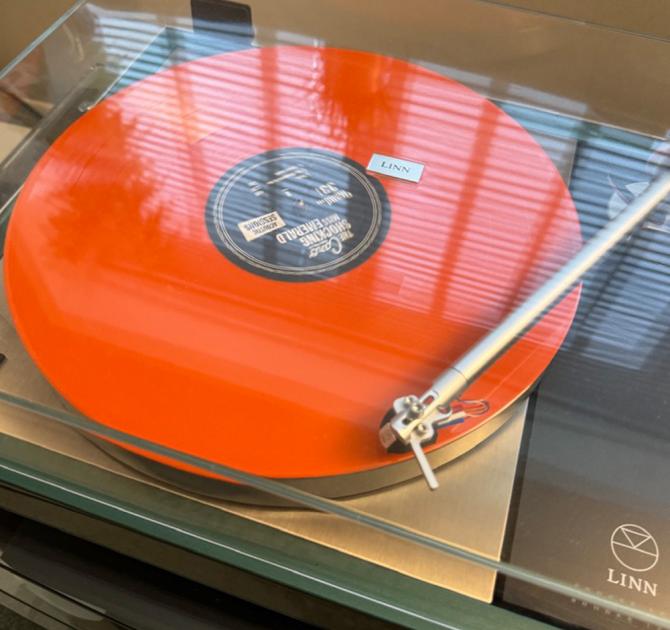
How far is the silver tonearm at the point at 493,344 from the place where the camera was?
22.8 inches

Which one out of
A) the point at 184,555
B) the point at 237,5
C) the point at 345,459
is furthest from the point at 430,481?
the point at 237,5

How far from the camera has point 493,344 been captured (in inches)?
25.4

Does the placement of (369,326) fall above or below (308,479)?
above

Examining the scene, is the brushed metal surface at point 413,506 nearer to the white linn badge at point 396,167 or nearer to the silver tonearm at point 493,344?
the silver tonearm at point 493,344

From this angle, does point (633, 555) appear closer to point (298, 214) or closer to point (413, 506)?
point (413, 506)

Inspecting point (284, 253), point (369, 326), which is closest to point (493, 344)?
point (369, 326)

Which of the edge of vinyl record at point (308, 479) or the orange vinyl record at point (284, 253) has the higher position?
the orange vinyl record at point (284, 253)

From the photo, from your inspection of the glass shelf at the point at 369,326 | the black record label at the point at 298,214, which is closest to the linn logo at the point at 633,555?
the glass shelf at the point at 369,326

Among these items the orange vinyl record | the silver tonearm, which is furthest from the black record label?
the silver tonearm

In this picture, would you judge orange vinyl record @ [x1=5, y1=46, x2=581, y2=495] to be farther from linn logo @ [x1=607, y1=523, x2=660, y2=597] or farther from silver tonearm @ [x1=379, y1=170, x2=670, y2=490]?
linn logo @ [x1=607, y1=523, x2=660, y2=597]

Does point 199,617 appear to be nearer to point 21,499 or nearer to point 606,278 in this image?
point 21,499

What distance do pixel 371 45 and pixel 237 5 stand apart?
0.64ft

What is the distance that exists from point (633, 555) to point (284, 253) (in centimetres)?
41

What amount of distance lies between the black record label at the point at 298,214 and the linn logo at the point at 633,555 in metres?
0.34
